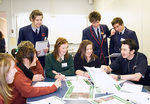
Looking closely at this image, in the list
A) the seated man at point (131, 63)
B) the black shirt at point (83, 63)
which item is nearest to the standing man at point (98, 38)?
the black shirt at point (83, 63)

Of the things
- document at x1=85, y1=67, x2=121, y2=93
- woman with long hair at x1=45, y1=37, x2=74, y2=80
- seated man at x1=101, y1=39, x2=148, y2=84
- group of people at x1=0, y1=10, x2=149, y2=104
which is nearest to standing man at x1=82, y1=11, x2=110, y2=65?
group of people at x1=0, y1=10, x2=149, y2=104

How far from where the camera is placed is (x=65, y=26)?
20.4 ft

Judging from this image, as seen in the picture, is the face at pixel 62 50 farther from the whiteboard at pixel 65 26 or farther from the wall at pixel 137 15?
the whiteboard at pixel 65 26

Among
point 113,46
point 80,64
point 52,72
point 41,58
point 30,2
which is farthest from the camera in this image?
point 30,2

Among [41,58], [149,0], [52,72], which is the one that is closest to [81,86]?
[52,72]

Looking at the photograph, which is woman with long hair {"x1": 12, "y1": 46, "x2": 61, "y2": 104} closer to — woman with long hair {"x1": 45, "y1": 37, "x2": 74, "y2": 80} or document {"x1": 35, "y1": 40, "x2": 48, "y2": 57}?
woman with long hair {"x1": 45, "y1": 37, "x2": 74, "y2": 80}

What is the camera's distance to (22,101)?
1630mm

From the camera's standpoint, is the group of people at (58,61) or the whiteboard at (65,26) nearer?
the group of people at (58,61)

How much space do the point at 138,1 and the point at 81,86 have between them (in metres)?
2.57

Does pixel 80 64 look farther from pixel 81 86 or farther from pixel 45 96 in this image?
pixel 45 96

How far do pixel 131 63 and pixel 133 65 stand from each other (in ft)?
0.14

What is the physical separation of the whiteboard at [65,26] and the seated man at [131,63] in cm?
417

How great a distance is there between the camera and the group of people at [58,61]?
1390 mm

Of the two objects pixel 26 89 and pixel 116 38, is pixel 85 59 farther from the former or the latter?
pixel 26 89
